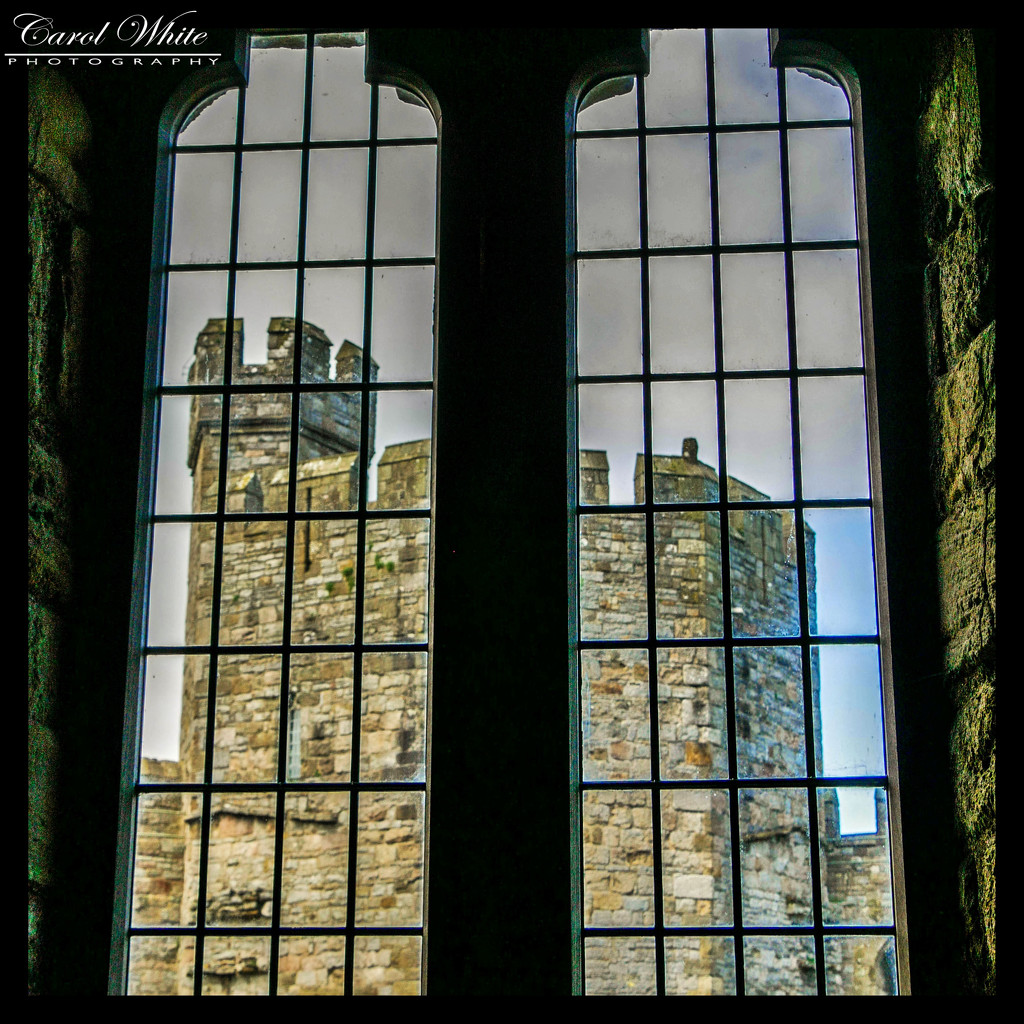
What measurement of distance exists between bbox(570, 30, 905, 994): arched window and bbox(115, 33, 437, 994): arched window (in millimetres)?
613

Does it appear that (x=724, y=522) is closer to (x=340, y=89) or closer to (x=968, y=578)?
(x=968, y=578)

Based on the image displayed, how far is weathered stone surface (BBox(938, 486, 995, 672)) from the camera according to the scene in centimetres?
397

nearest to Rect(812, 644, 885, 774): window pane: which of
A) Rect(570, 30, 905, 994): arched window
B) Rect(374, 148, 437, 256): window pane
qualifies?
Rect(570, 30, 905, 994): arched window

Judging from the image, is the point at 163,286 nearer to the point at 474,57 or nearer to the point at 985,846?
the point at 474,57

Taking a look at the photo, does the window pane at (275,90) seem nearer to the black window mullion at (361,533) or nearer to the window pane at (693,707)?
the black window mullion at (361,533)

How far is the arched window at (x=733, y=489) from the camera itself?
439 cm

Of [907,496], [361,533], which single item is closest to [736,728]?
[907,496]

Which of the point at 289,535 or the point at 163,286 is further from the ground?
the point at 163,286

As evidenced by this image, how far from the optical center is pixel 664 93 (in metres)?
5.07

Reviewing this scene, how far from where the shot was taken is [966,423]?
13.8 ft

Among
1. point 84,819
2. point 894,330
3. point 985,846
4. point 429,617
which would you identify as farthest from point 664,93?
point 84,819

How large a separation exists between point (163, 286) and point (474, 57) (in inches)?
53.4

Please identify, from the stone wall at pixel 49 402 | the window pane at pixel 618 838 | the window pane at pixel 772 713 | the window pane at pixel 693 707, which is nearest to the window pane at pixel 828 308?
the window pane at pixel 772 713

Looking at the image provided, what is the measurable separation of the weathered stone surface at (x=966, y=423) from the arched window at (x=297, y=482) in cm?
164
